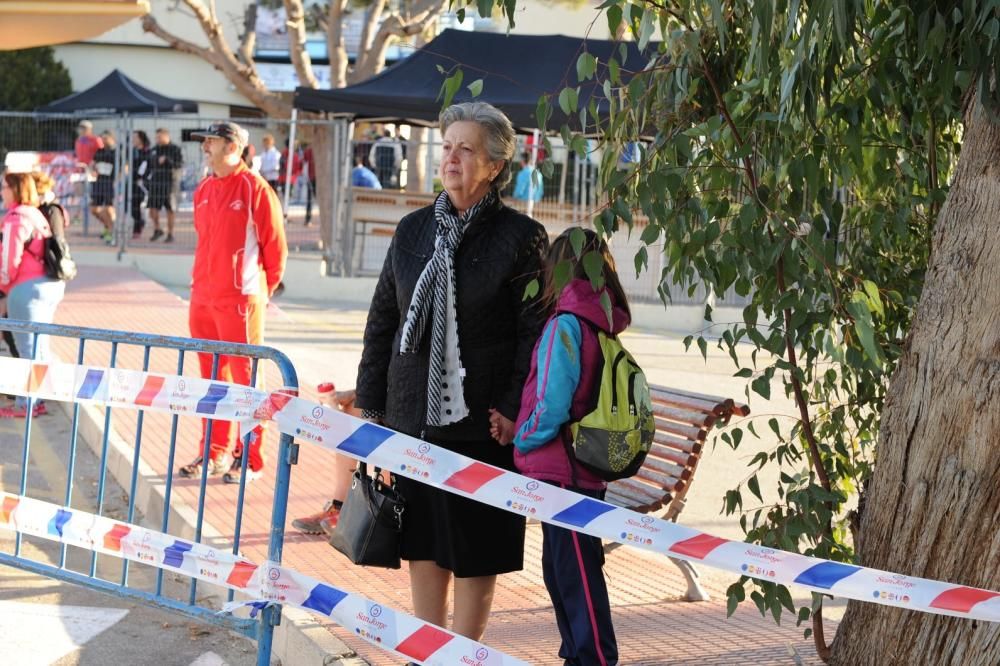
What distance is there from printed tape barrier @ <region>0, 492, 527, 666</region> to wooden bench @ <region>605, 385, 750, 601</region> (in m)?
1.86

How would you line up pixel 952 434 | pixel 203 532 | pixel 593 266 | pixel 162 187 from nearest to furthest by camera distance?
pixel 593 266, pixel 952 434, pixel 203 532, pixel 162 187

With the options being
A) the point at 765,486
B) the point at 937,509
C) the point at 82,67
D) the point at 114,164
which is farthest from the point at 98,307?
the point at 82,67

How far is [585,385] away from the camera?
385 centimetres

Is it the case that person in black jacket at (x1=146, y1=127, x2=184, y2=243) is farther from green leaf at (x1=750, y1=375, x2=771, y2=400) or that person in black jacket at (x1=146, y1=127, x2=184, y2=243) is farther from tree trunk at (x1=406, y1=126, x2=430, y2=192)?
green leaf at (x1=750, y1=375, x2=771, y2=400)

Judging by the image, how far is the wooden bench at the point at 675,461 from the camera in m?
5.57

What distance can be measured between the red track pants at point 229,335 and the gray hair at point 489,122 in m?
3.02

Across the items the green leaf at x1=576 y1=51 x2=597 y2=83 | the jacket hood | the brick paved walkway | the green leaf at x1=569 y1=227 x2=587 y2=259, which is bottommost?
the brick paved walkway

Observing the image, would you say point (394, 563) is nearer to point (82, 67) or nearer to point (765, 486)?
point (765, 486)

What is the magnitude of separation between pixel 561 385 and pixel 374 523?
0.72 metres

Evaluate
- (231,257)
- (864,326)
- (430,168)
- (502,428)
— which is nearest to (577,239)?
(864,326)

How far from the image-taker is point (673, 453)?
5750 mm

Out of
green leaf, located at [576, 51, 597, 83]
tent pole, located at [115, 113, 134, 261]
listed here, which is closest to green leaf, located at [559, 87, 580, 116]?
green leaf, located at [576, 51, 597, 83]

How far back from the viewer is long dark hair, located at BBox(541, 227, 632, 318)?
3484mm

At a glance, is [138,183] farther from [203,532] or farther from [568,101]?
[568,101]
